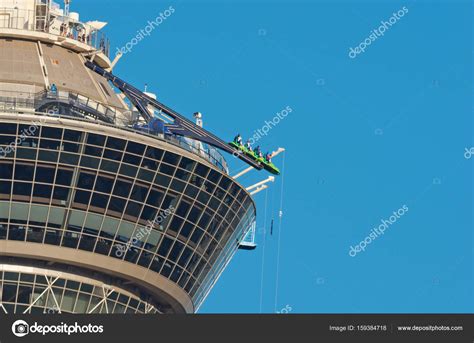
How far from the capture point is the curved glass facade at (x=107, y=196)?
581 feet

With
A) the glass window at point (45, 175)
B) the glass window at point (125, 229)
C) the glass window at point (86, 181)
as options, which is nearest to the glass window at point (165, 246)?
the glass window at point (125, 229)

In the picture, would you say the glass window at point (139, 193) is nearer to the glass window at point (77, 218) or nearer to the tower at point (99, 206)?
the tower at point (99, 206)

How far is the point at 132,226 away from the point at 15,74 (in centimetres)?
1674

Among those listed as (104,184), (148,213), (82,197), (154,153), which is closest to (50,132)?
(82,197)

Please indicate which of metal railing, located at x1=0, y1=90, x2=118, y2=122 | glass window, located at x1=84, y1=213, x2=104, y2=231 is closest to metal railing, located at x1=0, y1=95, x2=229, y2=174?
metal railing, located at x1=0, y1=90, x2=118, y2=122

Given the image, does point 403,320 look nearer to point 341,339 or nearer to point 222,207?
point 341,339

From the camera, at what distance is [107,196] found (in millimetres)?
179375

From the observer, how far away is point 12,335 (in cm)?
13425

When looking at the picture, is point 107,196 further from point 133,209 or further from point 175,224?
point 175,224

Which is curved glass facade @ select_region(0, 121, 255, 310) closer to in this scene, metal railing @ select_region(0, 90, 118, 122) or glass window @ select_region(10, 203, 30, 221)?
glass window @ select_region(10, 203, 30, 221)

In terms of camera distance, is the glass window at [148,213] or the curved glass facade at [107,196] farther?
the glass window at [148,213]

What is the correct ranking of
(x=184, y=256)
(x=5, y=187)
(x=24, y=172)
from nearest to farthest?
(x=24, y=172) < (x=5, y=187) < (x=184, y=256)

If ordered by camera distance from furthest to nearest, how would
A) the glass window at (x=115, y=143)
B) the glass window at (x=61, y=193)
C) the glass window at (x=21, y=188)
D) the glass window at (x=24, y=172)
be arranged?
the glass window at (x=115, y=143)
the glass window at (x=61, y=193)
the glass window at (x=21, y=188)
the glass window at (x=24, y=172)

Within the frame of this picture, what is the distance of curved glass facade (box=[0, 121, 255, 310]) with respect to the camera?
581 feet
